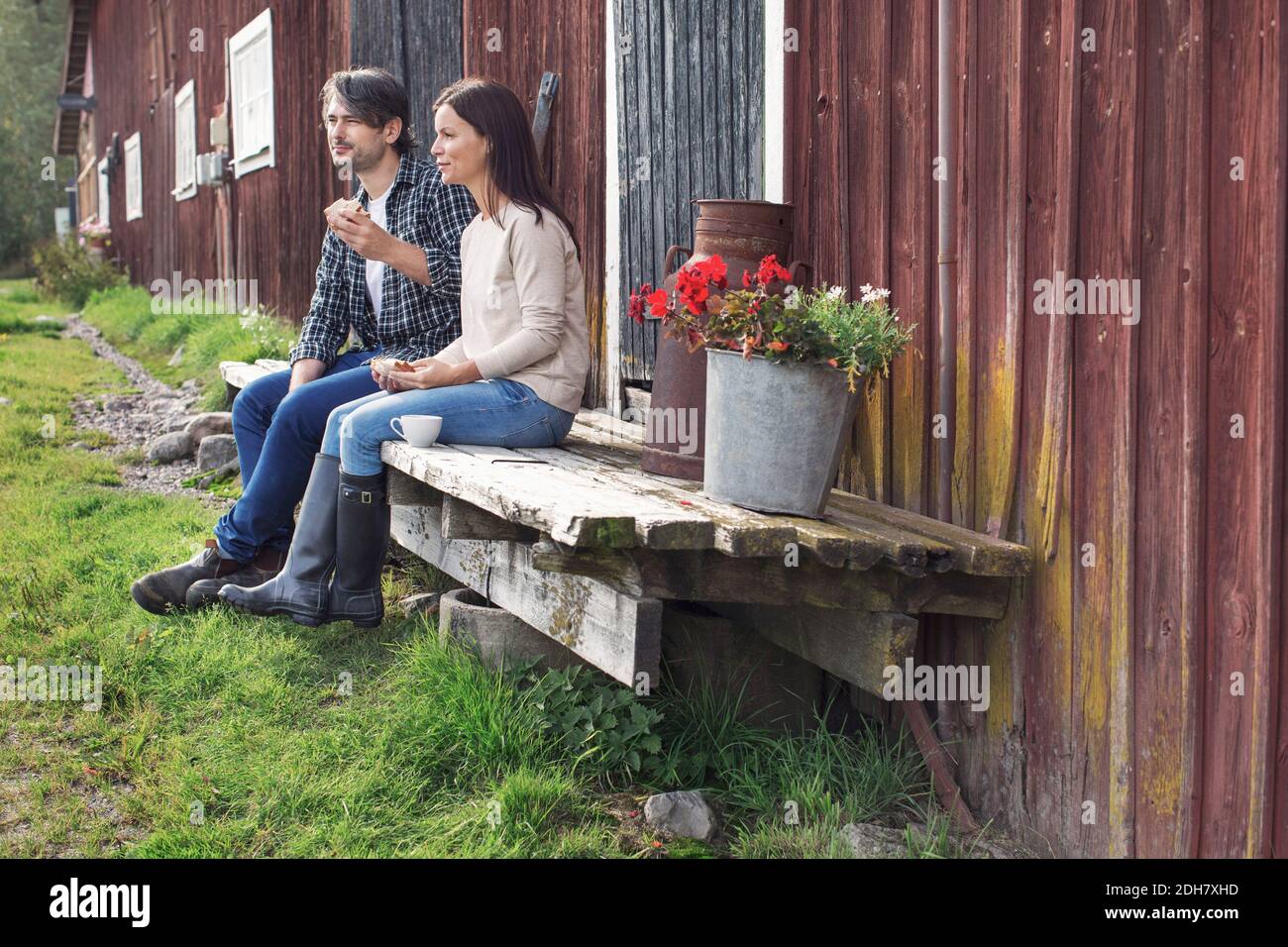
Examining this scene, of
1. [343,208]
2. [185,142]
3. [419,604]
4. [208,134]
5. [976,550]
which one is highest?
[185,142]

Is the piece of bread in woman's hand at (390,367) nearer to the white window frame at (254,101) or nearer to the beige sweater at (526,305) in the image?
the beige sweater at (526,305)

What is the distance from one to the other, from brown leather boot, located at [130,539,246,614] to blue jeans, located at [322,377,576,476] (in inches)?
27.4

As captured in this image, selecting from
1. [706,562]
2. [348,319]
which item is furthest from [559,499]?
[348,319]

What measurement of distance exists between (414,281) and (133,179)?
16.9m

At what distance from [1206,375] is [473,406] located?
198 centimetres

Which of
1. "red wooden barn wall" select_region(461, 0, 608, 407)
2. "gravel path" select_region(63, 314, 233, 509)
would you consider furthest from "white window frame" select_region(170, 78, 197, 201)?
"red wooden barn wall" select_region(461, 0, 608, 407)

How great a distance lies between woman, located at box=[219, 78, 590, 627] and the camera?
3607mm

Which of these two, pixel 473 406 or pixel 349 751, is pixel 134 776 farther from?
pixel 473 406

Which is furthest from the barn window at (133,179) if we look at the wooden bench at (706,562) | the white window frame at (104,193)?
the wooden bench at (706,562)

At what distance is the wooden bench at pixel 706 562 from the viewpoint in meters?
2.66

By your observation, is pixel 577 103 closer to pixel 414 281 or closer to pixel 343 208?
pixel 414 281

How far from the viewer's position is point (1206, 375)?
2316 millimetres

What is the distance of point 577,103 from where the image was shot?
516 centimetres

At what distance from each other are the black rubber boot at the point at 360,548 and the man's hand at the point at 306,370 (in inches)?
32.7
